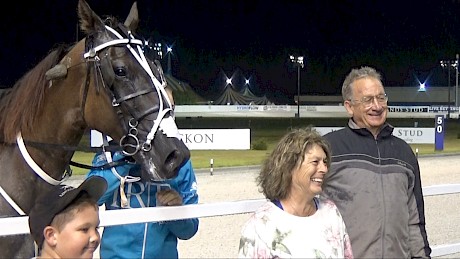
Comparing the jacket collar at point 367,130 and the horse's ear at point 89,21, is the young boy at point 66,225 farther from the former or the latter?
the jacket collar at point 367,130

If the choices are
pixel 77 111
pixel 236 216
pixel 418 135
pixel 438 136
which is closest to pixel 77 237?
pixel 77 111

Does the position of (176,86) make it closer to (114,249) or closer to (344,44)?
(344,44)

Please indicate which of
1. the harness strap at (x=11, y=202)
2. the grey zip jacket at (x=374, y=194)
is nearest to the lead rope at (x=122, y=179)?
the harness strap at (x=11, y=202)

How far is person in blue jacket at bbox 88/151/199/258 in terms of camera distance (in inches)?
100

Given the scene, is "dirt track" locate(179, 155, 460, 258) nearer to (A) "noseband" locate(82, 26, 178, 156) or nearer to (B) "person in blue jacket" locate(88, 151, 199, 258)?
(B) "person in blue jacket" locate(88, 151, 199, 258)

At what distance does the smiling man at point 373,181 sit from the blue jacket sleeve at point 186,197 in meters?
0.60

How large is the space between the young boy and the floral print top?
62cm

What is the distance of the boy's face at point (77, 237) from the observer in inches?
60.8

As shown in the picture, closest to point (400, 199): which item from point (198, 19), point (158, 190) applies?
point (158, 190)

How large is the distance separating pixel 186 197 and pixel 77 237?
1196mm

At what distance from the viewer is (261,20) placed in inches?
3189

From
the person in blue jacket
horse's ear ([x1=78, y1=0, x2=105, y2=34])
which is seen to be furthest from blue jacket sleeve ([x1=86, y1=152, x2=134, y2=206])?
horse's ear ([x1=78, y1=0, x2=105, y2=34])

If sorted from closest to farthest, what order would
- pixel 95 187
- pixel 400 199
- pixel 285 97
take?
pixel 95 187, pixel 400 199, pixel 285 97

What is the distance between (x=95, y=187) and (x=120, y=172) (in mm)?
924
